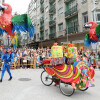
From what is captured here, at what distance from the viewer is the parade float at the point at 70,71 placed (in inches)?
173

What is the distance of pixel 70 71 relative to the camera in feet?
14.7

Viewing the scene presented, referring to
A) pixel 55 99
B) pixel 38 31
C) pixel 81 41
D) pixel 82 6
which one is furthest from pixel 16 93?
pixel 38 31

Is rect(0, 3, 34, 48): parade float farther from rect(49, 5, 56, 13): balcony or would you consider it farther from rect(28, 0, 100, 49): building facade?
rect(49, 5, 56, 13): balcony

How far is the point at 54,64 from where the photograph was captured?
15.9 ft

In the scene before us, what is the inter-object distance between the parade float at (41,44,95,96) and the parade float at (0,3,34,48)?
1.95m

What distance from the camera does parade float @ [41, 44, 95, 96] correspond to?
439 cm

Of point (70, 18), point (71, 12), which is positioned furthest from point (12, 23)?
point (70, 18)

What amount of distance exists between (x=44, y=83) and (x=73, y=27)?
61.6ft

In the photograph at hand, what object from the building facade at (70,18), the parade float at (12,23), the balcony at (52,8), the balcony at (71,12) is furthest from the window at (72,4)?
the parade float at (12,23)

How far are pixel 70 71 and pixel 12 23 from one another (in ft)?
11.9

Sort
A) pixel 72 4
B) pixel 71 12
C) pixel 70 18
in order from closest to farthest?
pixel 71 12 → pixel 72 4 → pixel 70 18

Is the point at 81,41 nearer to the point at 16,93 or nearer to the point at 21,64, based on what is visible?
the point at 21,64

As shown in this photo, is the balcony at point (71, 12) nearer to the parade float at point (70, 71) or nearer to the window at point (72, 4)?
the window at point (72, 4)

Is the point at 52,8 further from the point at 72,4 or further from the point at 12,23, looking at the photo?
the point at 12,23
